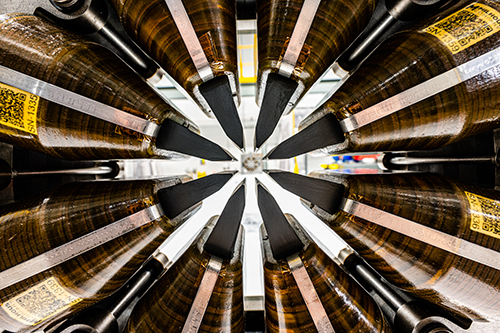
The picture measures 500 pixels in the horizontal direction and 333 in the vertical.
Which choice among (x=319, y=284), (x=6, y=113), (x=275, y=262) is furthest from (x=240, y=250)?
(x=6, y=113)

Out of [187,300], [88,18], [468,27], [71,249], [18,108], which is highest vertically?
[88,18]

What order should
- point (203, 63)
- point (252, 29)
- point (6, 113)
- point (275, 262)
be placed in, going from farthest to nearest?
point (252, 29)
point (275, 262)
point (203, 63)
point (6, 113)

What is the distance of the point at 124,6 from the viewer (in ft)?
2.19

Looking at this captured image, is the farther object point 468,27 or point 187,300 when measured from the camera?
point 187,300

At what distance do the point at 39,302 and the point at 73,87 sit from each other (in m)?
0.49

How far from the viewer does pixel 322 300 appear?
2.44ft

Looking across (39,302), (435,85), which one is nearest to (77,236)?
(39,302)

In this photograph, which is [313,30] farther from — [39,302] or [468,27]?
[39,302]

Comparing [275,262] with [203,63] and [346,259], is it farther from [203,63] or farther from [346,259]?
[203,63]

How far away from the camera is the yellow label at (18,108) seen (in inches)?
23.0

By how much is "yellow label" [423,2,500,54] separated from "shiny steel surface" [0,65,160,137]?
0.71 m

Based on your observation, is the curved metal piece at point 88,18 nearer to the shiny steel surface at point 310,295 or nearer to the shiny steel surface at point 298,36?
the shiny steel surface at point 298,36

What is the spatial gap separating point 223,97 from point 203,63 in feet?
0.31

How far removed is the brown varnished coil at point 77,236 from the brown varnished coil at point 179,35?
0.33m
